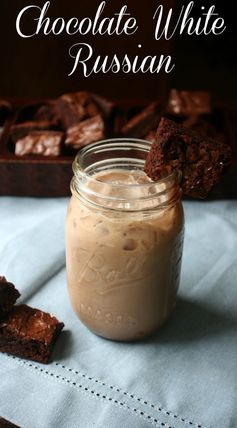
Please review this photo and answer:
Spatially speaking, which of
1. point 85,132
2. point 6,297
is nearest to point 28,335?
point 6,297

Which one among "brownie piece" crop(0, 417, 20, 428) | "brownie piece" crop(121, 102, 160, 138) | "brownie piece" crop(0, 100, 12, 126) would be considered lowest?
"brownie piece" crop(0, 417, 20, 428)

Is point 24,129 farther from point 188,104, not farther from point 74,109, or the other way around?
point 188,104

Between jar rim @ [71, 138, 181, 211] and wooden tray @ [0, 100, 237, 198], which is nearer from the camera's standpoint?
jar rim @ [71, 138, 181, 211]

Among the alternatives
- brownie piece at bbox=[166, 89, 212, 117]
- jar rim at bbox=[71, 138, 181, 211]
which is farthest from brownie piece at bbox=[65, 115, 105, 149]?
jar rim at bbox=[71, 138, 181, 211]

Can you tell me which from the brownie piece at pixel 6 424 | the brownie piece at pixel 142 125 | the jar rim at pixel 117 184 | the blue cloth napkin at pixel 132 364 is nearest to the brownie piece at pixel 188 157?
the jar rim at pixel 117 184

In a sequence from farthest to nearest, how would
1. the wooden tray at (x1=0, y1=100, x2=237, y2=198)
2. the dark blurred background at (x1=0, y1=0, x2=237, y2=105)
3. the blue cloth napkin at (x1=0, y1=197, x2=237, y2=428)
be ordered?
the dark blurred background at (x1=0, y1=0, x2=237, y2=105)
the wooden tray at (x1=0, y1=100, x2=237, y2=198)
the blue cloth napkin at (x1=0, y1=197, x2=237, y2=428)

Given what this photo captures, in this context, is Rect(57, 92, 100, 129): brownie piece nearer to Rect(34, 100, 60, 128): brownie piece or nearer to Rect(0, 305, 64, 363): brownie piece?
Rect(34, 100, 60, 128): brownie piece

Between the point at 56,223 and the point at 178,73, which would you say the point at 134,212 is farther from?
the point at 178,73

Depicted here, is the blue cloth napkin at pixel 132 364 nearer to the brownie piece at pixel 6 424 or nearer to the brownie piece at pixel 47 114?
the brownie piece at pixel 6 424

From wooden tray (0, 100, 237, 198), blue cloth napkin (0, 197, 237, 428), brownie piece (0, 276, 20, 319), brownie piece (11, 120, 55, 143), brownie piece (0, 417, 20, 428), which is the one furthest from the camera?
brownie piece (11, 120, 55, 143)
